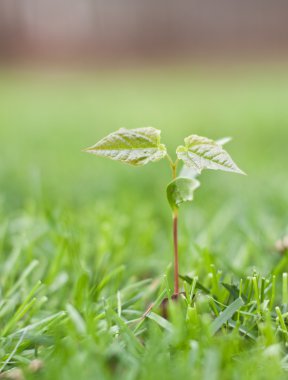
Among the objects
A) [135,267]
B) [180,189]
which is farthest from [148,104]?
[180,189]

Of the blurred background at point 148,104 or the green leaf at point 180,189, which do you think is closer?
the green leaf at point 180,189

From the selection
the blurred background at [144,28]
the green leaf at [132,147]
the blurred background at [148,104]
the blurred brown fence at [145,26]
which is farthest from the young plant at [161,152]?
the blurred brown fence at [145,26]

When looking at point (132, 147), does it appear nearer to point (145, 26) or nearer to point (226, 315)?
point (226, 315)

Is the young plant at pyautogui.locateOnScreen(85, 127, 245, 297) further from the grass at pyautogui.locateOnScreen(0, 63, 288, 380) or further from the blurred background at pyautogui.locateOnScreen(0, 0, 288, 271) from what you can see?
the blurred background at pyautogui.locateOnScreen(0, 0, 288, 271)

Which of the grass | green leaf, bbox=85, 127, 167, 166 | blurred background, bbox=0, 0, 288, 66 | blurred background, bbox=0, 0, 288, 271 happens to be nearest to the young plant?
green leaf, bbox=85, 127, 167, 166

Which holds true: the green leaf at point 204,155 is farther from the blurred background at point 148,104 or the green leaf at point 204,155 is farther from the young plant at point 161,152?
the blurred background at point 148,104

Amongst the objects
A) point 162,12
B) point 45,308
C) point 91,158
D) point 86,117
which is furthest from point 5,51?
point 45,308
